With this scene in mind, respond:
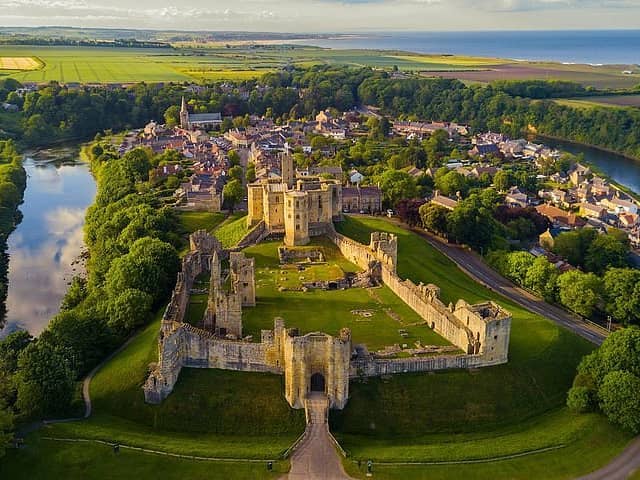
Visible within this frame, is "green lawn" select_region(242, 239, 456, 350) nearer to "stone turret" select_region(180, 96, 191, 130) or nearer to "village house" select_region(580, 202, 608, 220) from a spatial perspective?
"village house" select_region(580, 202, 608, 220)

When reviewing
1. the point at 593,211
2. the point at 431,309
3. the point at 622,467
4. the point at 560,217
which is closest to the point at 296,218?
the point at 431,309

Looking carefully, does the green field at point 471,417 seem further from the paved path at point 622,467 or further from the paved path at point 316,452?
the paved path at point 316,452

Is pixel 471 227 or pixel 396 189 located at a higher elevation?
pixel 396 189

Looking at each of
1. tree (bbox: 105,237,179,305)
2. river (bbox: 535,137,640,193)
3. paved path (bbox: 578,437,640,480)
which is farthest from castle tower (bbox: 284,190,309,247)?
river (bbox: 535,137,640,193)

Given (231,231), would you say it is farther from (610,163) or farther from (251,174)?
(610,163)

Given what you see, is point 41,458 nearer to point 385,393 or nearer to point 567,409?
point 385,393
